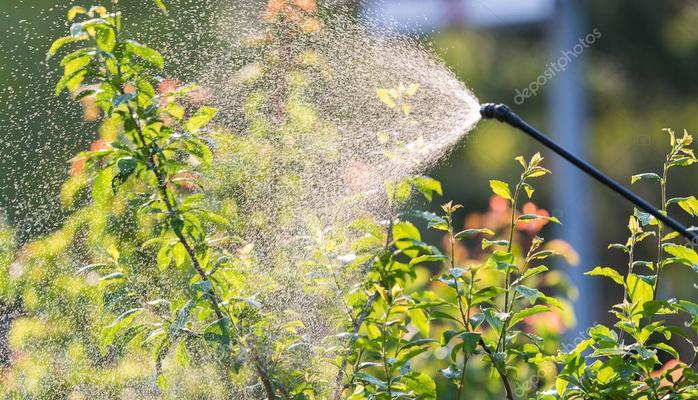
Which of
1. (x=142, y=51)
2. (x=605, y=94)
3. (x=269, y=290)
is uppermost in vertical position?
(x=142, y=51)

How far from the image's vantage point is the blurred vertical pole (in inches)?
253

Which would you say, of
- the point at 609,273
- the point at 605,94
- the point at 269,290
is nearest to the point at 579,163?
the point at 609,273

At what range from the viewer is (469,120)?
214cm

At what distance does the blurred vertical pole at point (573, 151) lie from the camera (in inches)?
253

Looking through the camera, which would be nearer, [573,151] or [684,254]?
[684,254]

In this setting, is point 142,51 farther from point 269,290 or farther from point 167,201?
point 269,290

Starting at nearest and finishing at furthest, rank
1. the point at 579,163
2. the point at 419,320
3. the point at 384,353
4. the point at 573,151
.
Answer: the point at 579,163, the point at 384,353, the point at 419,320, the point at 573,151

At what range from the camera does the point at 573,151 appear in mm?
6305

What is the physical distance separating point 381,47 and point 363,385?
1.25 meters

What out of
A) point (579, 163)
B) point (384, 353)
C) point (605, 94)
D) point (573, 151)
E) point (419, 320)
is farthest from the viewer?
point (605, 94)

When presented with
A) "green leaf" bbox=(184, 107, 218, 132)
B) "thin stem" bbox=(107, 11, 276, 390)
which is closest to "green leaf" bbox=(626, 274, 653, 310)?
"thin stem" bbox=(107, 11, 276, 390)

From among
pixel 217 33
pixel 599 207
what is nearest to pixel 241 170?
pixel 217 33

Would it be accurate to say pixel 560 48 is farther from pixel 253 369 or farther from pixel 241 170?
pixel 253 369

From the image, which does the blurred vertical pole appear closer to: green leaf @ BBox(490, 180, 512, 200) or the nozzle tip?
green leaf @ BBox(490, 180, 512, 200)
